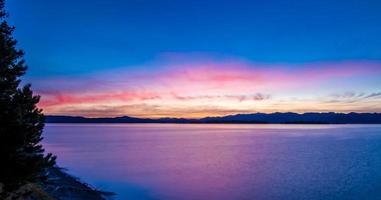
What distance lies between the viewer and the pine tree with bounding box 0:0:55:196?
10008 millimetres

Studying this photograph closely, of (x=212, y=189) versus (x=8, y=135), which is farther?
(x=212, y=189)

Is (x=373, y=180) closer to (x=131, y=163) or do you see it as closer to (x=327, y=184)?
(x=327, y=184)

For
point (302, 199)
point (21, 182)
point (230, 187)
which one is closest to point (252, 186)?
point (230, 187)

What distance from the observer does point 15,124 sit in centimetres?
1002

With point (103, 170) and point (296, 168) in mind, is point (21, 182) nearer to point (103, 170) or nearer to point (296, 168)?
point (103, 170)

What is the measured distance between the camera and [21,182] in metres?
10.3

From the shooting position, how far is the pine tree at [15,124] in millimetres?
10008

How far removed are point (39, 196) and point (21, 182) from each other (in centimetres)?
842

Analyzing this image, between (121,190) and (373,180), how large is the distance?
23319 mm

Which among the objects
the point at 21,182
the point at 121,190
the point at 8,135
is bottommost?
the point at 121,190

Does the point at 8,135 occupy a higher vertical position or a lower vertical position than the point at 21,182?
higher

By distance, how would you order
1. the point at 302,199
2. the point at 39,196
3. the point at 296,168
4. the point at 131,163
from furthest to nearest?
the point at 131,163 → the point at 296,168 → the point at 302,199 → the point at 39,196

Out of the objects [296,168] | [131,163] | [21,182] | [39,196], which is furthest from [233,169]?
[21,182]

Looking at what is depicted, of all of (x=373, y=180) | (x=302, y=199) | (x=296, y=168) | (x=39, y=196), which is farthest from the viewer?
(x=296, y=168)
